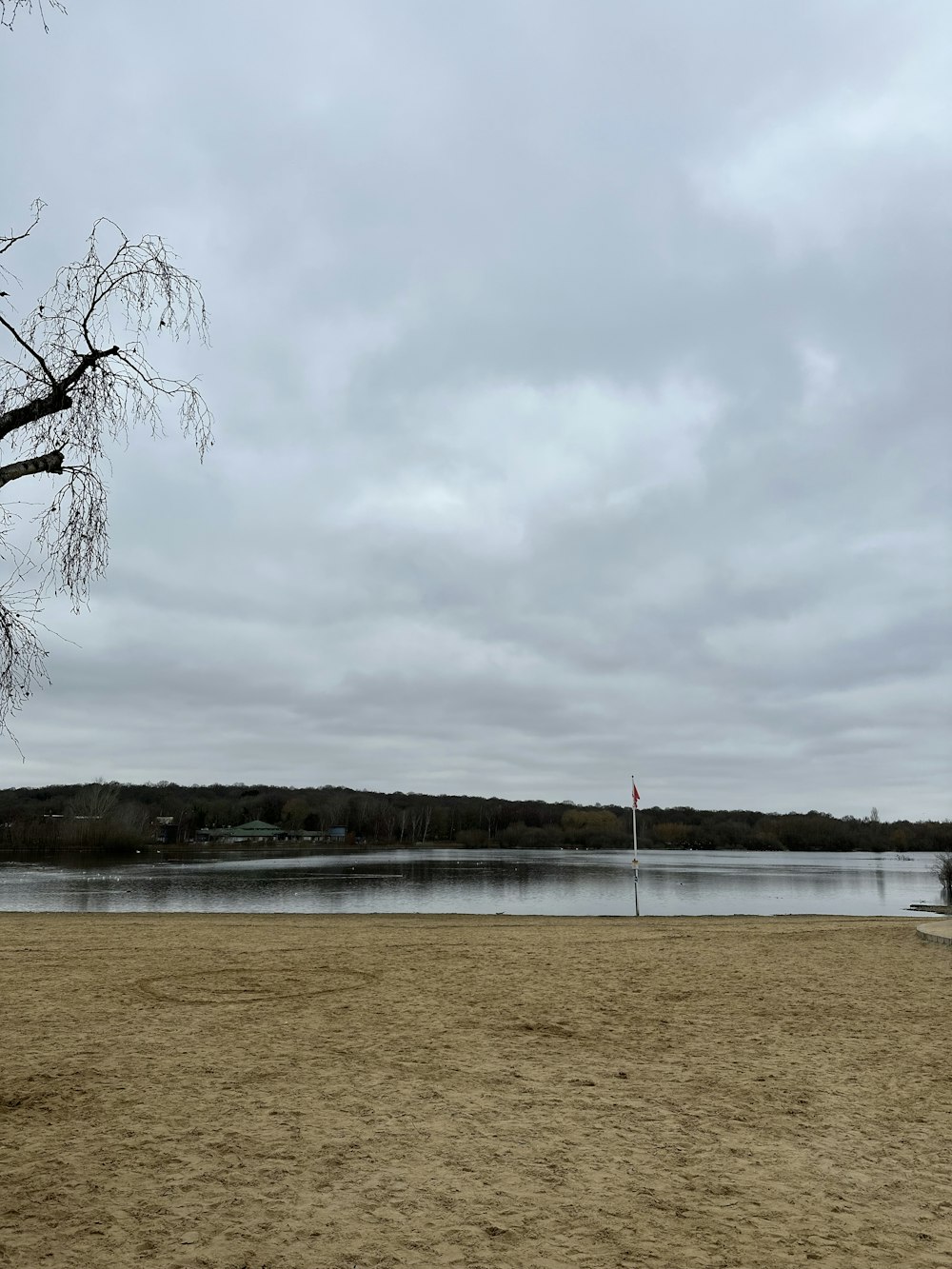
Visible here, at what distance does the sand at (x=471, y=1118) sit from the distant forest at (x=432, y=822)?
11895 centimetres

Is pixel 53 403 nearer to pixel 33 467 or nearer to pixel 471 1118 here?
pixel 33 467

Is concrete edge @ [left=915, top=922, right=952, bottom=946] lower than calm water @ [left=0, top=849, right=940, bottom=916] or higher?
higher

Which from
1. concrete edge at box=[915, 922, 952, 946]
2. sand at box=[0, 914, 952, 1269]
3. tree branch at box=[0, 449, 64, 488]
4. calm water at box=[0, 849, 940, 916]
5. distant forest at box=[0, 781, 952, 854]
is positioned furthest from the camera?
distant forest at box=[0, 781, 952, 854]

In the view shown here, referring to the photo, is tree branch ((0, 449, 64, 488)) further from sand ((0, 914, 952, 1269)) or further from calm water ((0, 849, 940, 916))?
calm water ((0, 849, 940, 916))

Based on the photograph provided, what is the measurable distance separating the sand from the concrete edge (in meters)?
4.25

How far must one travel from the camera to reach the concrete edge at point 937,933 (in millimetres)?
16312

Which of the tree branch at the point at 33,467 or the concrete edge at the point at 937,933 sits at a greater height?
the tree branch at the point at 33,467

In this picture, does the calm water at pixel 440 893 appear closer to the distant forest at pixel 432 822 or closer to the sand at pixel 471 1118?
the sand at pixel 471 1118

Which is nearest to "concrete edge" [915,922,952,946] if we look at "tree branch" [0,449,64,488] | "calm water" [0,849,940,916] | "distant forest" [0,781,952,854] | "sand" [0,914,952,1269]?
"sand" [0,914,952,1269]

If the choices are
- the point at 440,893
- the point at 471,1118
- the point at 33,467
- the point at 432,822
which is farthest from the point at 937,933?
the point at 432,822

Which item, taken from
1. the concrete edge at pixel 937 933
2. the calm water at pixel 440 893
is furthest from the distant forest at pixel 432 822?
the concrete edge at pixel 937 933

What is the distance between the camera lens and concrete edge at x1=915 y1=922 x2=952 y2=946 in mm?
16312

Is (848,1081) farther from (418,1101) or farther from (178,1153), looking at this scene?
(178,1153)

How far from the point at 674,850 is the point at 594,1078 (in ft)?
578
